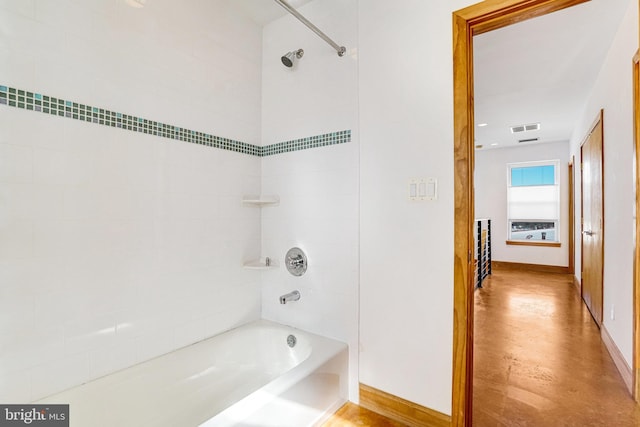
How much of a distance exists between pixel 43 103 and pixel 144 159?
46 cm

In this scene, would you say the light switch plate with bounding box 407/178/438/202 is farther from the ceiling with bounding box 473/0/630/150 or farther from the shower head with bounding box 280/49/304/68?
the ceiling with bounding box 473/0/630/150

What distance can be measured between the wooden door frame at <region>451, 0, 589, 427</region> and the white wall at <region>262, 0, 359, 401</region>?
584mm

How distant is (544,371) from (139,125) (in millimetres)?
3163

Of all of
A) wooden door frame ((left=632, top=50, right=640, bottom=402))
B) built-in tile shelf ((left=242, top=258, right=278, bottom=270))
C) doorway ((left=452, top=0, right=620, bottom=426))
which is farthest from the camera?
built-in tile shelf ((left=242, top=258, right=278, bottom=270))

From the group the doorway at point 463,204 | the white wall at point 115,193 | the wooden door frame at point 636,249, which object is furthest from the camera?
the wooden door frame at point 636,249

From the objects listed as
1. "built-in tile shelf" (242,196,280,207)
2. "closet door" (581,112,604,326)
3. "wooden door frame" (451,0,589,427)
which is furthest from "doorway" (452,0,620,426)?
"closet door" (581,112,604,326)

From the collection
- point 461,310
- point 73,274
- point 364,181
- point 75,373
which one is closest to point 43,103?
point 73,274

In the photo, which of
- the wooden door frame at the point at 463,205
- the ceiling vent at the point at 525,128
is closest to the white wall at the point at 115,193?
the wooden door frame at the point at 463,205

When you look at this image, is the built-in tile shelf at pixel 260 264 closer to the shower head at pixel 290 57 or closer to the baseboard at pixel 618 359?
the shower head at pixel 290 57

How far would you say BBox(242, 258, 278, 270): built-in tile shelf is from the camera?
7.04ft

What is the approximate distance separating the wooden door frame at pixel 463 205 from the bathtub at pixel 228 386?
0.66 metres

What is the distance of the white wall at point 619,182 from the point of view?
2.00 m

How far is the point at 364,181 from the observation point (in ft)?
6.04

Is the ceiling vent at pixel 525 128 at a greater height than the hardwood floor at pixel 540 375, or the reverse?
the ceiling vent at pixel 525 128
